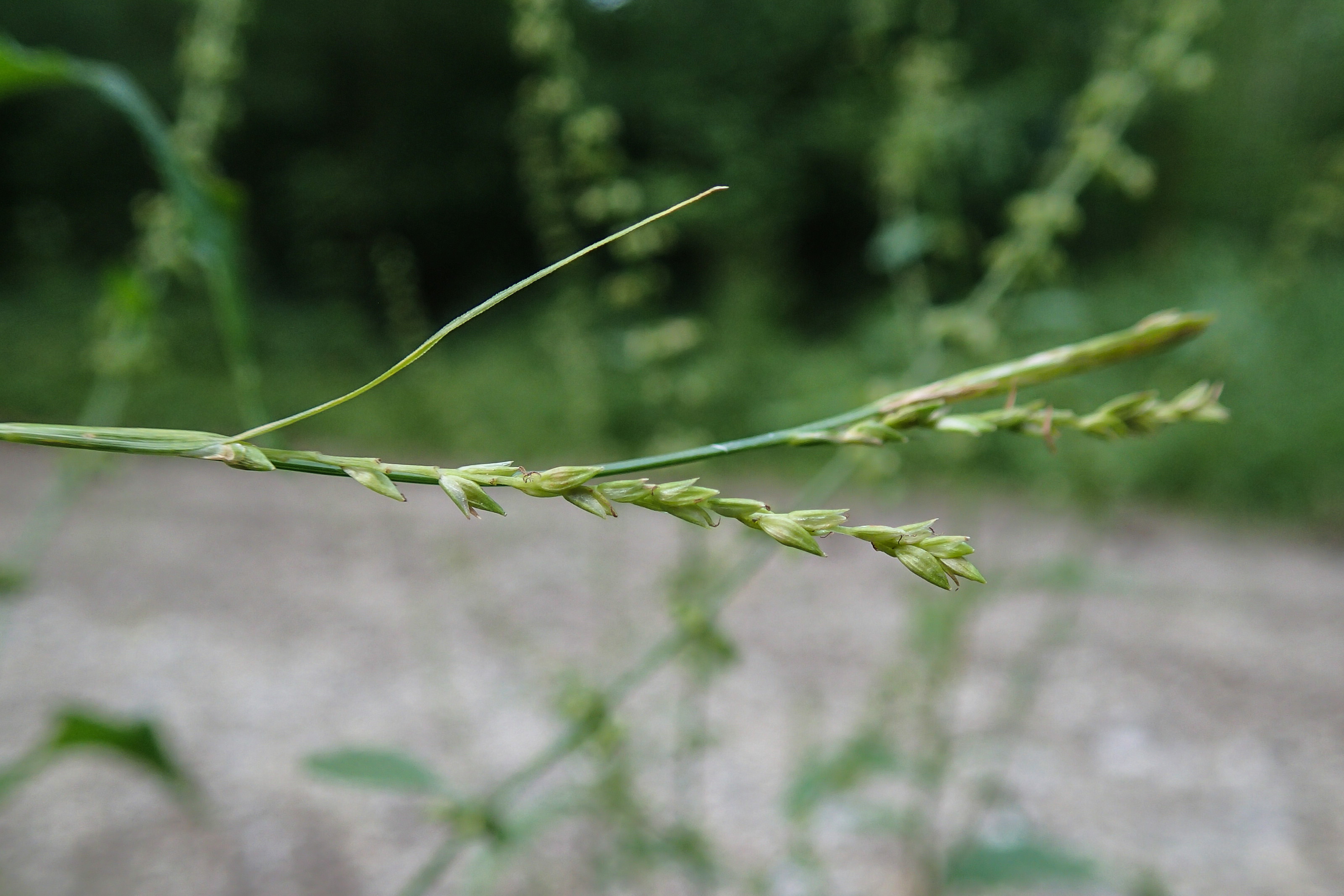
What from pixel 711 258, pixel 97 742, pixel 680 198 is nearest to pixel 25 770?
pixel 97 742

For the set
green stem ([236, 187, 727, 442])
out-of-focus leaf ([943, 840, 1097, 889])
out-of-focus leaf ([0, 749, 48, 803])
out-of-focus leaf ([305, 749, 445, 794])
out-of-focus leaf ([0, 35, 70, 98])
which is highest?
out-of-focus leaf ([0, 35, 70, 98])

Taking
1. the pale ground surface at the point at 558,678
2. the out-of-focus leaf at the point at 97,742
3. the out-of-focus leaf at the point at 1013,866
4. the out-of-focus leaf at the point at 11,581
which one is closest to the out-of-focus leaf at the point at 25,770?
the out-of-focus leaf at the point at 97,742

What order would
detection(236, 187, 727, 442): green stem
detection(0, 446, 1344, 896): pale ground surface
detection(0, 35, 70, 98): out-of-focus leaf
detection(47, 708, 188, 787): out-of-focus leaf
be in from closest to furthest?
1. detection(236, 187, 727, 442): green stem
2. detection(0, 35, 70, 98): out-of-focus leaf
3. detection(47, 708, 188, 787): out-of-focus leaf
4. detection(0, 446, 1344, 896): pale ground surface

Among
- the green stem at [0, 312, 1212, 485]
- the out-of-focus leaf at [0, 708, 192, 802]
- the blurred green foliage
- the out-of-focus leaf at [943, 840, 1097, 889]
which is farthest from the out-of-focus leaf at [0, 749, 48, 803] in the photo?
the blurred green foliage

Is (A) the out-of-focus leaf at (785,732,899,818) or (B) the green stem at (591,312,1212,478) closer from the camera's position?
(B) the green stem at (591,312,1212,478)

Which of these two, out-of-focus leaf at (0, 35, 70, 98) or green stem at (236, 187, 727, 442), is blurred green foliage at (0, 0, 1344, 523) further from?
green stem at (236, 187, 727, 442)

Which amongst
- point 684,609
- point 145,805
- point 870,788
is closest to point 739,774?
point 870,788
